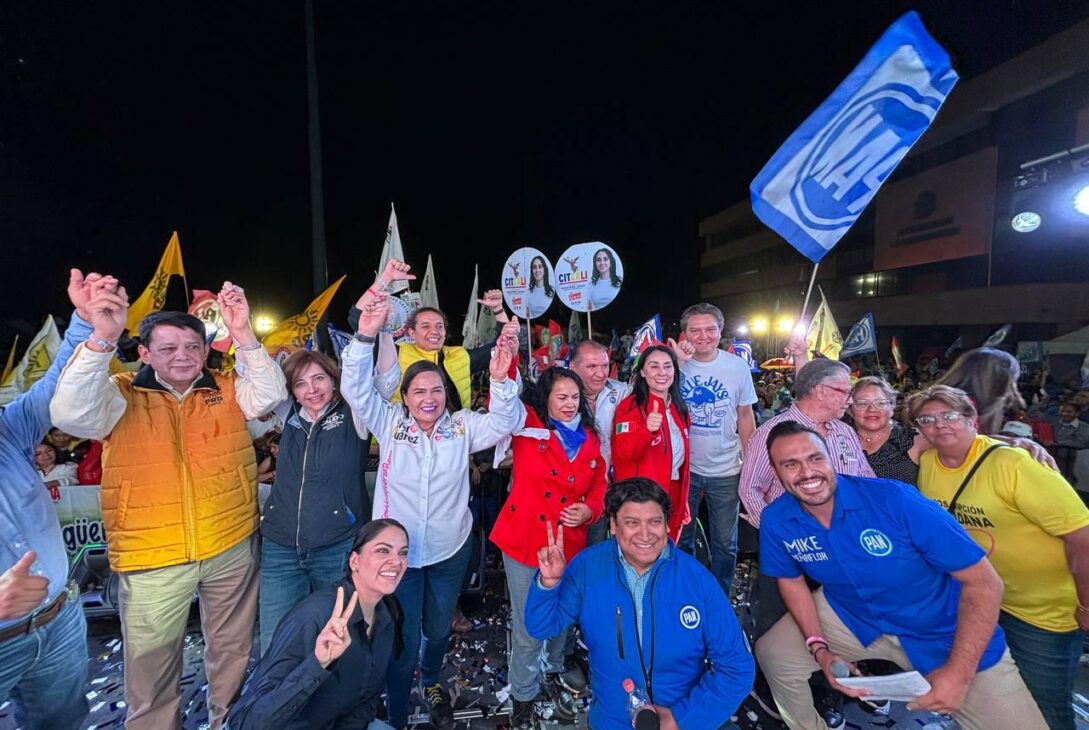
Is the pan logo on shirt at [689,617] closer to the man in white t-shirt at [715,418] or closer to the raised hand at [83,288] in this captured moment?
the man in white t-shirt at [715,418]

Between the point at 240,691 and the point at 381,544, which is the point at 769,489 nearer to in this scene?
the point at 381,544

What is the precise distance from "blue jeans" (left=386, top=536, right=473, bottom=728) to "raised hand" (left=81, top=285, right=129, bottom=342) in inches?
74.2

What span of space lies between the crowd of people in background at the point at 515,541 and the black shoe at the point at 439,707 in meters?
0.02

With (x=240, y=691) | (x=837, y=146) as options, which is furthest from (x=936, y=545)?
(x=240, y=691)

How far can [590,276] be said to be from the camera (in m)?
5.45

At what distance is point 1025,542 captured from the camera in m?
2.48

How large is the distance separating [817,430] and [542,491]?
73.5 inches

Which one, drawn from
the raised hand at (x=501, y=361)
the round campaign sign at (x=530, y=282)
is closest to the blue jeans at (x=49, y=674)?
the raised hand at (x=501, y=361)

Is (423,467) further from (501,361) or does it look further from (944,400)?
(944,400)

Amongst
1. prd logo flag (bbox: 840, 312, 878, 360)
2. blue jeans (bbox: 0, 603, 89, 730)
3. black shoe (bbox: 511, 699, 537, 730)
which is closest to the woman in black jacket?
blue jeans (bbox: 0, 603, 89, 730)

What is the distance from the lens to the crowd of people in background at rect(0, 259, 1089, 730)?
219cm

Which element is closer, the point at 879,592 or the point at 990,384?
the point at 879,592

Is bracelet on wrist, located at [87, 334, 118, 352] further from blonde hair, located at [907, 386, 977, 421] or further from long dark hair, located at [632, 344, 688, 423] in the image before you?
blonde hair, located at [907, 386, 977, 421]

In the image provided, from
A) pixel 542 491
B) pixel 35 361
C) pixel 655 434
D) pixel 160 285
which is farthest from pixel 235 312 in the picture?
pixel 35 361
